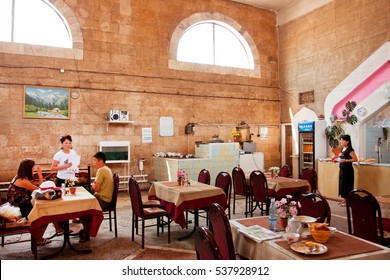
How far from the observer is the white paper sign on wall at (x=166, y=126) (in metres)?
8.59

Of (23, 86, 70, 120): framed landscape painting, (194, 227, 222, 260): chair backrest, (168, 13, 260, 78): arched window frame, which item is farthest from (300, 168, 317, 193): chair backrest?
(23, 86, 70, 120): framed landscape painting

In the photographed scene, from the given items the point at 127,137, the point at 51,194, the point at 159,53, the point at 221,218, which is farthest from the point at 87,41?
the point at 221,218

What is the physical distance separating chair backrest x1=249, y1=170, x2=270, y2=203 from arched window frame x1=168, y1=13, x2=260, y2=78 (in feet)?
15.9

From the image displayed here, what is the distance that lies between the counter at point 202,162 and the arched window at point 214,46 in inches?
112

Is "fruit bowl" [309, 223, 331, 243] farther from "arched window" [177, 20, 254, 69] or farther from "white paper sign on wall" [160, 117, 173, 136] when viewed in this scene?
"arched window" [177, 20, 254, 69]

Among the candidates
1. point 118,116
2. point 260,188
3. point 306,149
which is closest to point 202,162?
point 118,116

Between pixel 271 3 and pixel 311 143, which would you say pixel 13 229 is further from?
pixel 271 3

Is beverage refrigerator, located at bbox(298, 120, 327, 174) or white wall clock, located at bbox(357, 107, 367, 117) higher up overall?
white wall clock, located at bbox(357, 107, 367, 117)

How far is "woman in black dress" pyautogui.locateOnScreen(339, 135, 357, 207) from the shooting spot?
6176 millimetres

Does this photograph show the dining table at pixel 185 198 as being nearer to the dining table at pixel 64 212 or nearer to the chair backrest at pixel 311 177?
the dining table at pixel 64 212

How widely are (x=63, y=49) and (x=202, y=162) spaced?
4.34 meters

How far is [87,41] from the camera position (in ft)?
25.5

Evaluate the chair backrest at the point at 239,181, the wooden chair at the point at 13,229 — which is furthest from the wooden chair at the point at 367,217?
the wooden chair at the point at 13,229
